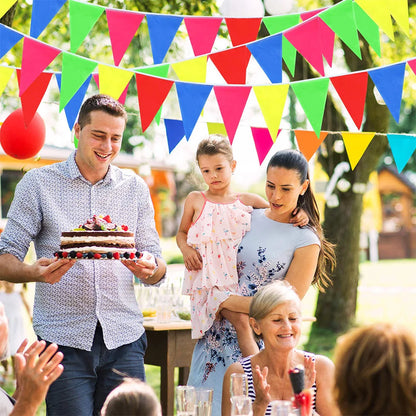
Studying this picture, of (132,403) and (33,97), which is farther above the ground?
(33,97)

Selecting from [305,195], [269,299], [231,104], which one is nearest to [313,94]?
[231,104]

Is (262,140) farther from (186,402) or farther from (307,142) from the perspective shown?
(186,402)

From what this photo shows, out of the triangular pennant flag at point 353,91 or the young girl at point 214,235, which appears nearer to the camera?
the young girl at point 214,235

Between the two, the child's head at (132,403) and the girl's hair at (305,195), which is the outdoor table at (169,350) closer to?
the girl's hair at (305,195)

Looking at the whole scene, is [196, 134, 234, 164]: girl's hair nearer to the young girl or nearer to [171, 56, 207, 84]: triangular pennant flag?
the young girl

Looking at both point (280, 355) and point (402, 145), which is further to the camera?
point (402, 145)

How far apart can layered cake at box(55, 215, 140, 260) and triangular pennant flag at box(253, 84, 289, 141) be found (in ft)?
3.86

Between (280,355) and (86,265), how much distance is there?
0.91 metres

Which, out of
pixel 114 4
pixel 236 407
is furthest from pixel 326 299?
pixel 236 407

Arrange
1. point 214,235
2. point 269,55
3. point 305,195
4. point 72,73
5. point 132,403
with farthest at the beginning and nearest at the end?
point 269,55 < point 214,235 < point 72,73 < point 305,195 < point 132,403

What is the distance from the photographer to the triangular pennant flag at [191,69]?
4152 mm

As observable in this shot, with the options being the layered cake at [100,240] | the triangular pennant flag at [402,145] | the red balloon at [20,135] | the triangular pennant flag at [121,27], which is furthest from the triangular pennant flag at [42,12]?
the triangular pennant flag at [402,145]

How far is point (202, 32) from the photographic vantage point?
4.50m

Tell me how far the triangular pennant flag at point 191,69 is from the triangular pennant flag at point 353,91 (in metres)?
0.77
